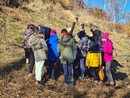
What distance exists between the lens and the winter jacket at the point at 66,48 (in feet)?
34.4

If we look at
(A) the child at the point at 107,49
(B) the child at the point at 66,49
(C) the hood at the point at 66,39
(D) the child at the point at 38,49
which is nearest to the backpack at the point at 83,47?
(A) the child at the point at 107,49

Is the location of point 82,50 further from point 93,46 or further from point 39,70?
point 39,70

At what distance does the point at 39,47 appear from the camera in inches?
395

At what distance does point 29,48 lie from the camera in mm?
10789

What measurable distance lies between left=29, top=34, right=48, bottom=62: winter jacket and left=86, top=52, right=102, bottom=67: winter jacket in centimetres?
192

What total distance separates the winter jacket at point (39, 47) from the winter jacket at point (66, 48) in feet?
2.24

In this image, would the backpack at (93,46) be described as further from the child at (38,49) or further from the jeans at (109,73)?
the child at (38,49)

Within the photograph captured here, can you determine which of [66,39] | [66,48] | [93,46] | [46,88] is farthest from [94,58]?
[46,88]

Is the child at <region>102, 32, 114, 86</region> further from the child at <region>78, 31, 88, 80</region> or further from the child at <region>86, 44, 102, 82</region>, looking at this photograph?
the child at <region>78, 31, 88, 80</region>

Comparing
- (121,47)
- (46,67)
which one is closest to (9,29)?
(46,67)

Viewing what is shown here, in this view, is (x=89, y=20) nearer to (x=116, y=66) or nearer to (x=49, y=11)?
(x=49, y=11)

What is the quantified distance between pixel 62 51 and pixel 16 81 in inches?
66.5

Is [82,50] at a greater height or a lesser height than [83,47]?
lesser

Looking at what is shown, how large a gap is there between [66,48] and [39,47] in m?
0.96
